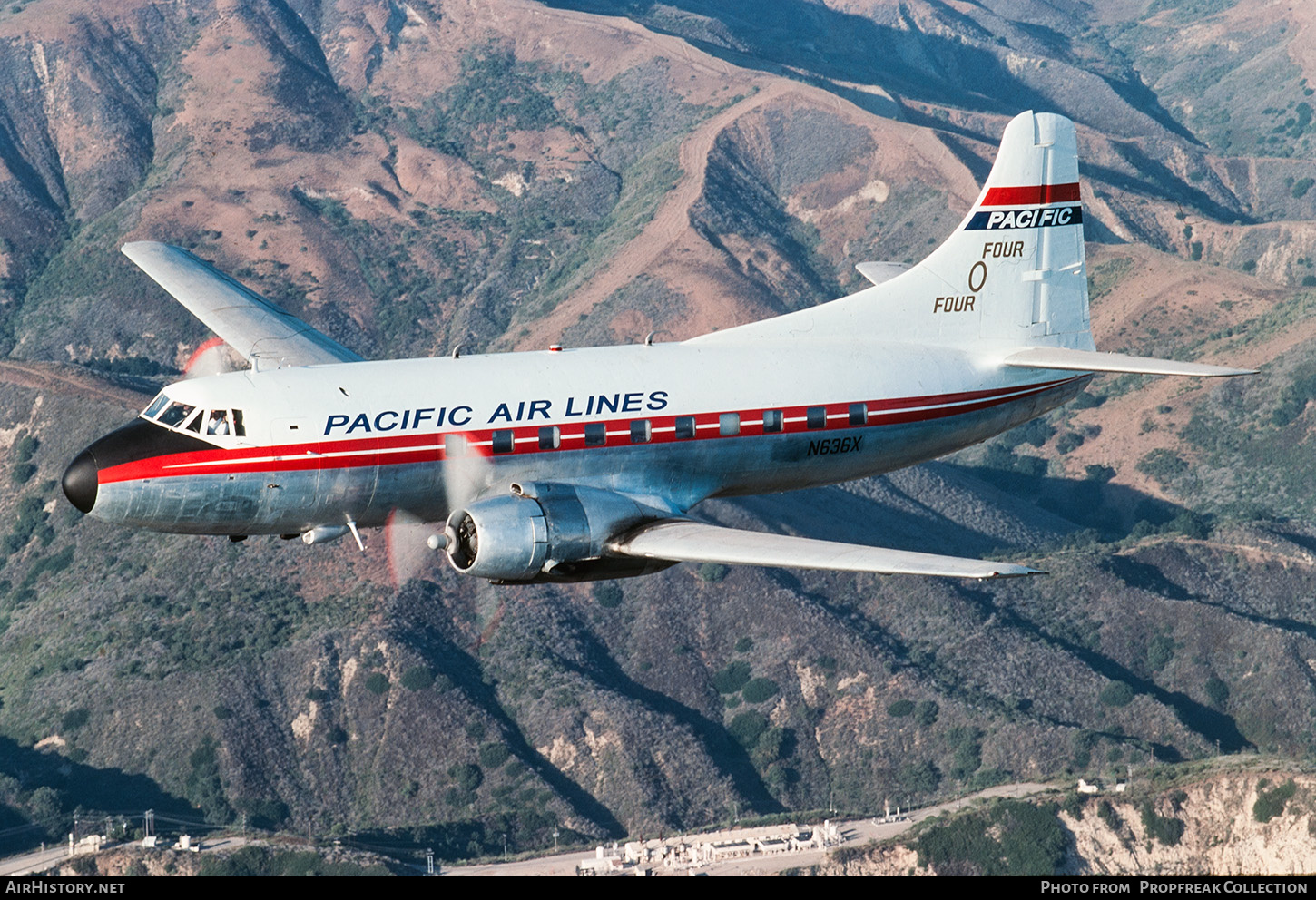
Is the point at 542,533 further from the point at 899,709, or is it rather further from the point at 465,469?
the point at 899,709

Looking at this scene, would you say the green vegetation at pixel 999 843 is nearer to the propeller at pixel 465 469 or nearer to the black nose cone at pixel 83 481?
the propeller at pixel 465 469

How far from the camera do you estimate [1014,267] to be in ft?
145

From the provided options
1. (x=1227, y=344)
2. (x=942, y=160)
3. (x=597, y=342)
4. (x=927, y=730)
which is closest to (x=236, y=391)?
(x=927, y=730)

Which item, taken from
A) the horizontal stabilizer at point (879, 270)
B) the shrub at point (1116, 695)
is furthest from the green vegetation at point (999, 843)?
the horizontal stabilizer at point (879, 270)

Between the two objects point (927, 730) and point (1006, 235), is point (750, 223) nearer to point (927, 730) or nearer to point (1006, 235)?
point (927, 730)

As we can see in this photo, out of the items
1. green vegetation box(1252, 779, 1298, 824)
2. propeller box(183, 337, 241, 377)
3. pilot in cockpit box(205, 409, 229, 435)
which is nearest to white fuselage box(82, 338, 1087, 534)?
pilot in cockpit box(205, 409, 229, 435)

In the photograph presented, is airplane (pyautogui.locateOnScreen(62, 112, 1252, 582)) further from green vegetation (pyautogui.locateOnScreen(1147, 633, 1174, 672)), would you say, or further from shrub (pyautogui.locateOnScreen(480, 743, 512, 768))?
green vegetation (pyautogui.locateOnScreen(1147, 633, 1174, 672))

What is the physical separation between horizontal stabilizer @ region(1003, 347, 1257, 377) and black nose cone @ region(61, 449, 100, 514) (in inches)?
965

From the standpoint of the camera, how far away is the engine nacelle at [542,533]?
33.6m

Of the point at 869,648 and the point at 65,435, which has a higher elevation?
the point at 65,435

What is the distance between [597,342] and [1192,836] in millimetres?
85544

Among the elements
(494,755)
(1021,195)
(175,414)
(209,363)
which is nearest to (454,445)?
(175,414)

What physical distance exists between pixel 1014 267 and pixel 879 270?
5169 millimetres
